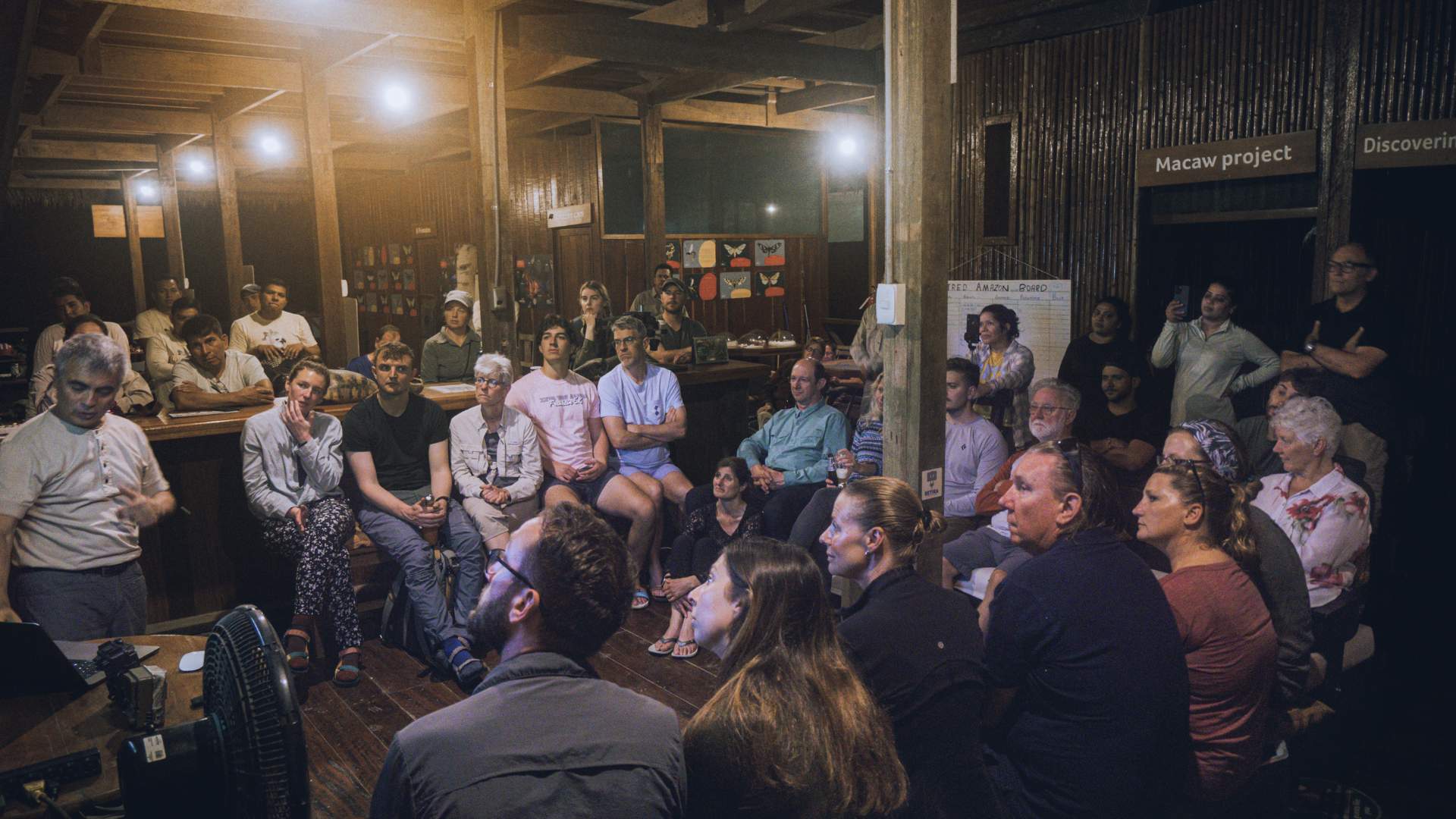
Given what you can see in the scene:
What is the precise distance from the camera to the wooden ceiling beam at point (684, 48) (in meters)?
6.79

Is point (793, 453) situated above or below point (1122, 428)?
below

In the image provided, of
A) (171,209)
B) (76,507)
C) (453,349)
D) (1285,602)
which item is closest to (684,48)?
(453,349)

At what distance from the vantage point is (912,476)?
13.0 ft

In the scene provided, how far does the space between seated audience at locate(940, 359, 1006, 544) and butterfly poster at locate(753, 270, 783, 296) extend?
368 inches

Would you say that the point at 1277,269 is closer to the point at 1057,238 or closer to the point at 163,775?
the point at 1057,238

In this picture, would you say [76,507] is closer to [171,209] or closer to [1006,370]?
[1006,370]

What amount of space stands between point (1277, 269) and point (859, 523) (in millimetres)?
5427

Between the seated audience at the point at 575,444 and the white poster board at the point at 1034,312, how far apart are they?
2.92 m

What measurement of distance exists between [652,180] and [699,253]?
8.61ft

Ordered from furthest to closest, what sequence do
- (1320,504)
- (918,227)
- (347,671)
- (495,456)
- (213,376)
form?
(213,376) → (495,456) → (347,671) → (918,227) → (1320,504)

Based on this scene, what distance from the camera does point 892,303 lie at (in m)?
3.81

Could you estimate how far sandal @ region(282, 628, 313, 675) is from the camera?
166 inches

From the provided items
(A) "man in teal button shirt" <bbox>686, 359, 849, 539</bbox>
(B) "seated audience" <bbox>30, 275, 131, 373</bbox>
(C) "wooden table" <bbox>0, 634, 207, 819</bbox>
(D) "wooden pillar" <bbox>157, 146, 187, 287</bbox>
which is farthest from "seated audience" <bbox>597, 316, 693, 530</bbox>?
(D) "wooden pillar" <bbox>157, 146, 187, 287</bbox>

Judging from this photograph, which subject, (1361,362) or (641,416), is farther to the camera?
(641,416)
